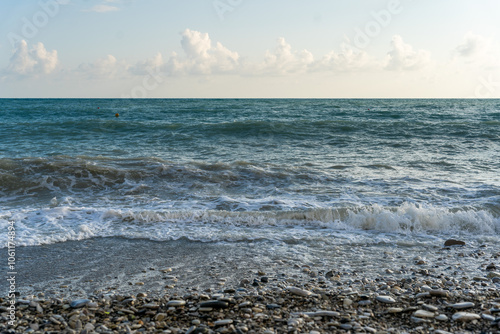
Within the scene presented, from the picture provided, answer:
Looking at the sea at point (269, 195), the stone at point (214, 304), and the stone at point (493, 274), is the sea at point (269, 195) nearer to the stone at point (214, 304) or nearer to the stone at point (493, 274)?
the stone at point (493, 274)

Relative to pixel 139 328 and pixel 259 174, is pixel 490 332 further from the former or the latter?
pixel 259 174

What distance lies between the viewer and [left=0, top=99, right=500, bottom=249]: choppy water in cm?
616

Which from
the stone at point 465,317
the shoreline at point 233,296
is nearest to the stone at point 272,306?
the shoreline at point 233,296

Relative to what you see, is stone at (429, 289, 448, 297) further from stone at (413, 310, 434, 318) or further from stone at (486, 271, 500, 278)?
stone at (486, 271, 500, 278)

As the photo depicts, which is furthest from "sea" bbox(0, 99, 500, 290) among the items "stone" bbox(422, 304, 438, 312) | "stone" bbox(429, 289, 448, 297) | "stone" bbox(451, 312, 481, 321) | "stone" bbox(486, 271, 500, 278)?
"stone" bbox(451, 312, 481, 321)

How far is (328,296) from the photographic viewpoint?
3826 millimetres

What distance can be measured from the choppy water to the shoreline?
910 mm

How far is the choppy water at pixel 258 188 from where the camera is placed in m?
6.16

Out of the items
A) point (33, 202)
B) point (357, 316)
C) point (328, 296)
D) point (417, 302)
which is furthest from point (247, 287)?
point (33, 202)

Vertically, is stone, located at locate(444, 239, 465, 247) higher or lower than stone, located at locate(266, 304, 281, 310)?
higher

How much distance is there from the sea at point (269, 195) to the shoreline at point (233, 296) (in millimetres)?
457

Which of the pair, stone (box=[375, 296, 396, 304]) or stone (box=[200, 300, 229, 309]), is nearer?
stone (box=[200, 300, 229, 309])

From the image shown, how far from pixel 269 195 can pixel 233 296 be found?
15.5 ft

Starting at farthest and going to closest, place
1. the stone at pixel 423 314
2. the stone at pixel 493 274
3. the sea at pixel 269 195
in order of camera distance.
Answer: the sea at pixel 269 195 → the stone at pixel 493 274 → the stone at pixel 423 314
